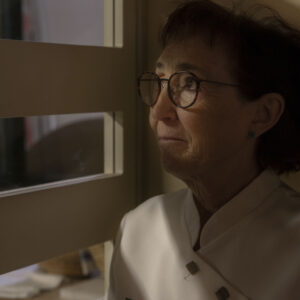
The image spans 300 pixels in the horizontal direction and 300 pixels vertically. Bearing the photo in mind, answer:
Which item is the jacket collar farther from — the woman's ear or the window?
the window

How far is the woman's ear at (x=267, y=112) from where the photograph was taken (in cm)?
107

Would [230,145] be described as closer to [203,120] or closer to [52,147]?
[203,120]

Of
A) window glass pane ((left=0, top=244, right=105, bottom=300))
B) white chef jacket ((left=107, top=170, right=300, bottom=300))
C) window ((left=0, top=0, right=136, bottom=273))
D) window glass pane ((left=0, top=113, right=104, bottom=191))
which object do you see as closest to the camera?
white chef jacket ((left=107, top=170, right=300, bottom=300))

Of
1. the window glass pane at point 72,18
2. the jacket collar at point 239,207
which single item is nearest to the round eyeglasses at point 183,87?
the jacket collar at point 239,207

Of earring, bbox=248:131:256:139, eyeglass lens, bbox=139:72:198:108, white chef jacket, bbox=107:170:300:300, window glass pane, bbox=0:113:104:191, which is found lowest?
white chef jacket, bbox=107:170:300:300

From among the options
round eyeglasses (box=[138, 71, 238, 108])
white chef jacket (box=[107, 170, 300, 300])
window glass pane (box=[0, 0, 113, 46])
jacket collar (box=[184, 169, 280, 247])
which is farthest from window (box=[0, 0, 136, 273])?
jacket collar (box=[184, 169, 280, 247])

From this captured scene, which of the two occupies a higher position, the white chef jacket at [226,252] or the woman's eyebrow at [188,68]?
the woman's eyebrow at [188,68]

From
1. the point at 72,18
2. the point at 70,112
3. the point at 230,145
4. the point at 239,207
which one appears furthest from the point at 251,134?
the point at 72,18

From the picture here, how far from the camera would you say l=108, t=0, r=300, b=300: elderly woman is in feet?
3.38

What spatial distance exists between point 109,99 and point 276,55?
0.61m

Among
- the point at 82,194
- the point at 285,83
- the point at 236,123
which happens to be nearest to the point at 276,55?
the point at 285,83

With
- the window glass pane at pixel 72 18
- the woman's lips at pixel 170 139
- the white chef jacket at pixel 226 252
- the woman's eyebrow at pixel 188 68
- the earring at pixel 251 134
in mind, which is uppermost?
the window glass pane at pixel 72 18

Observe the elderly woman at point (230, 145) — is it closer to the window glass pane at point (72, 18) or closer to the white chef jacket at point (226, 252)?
the white chef jacket at point (226, 252)

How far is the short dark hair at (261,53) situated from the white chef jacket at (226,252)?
0.10 metres
